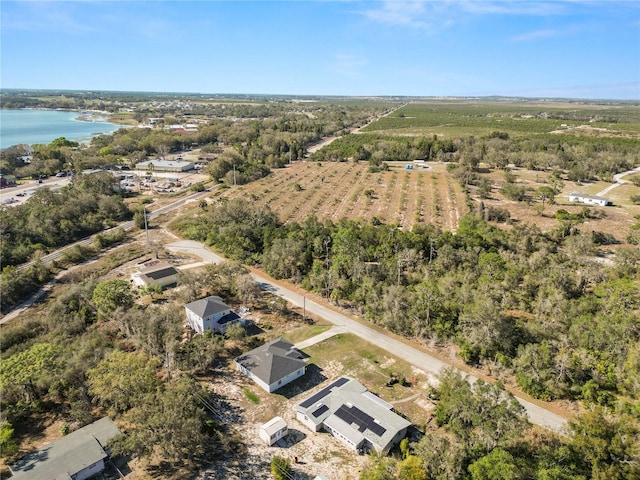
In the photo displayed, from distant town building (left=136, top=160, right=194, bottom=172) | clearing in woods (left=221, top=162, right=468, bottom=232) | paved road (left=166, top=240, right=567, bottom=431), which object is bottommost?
paved road (left=166, top=240, right=567, bottom=431)

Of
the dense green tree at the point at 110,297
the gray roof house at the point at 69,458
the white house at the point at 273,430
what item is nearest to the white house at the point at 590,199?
the white house at the point at 273,430

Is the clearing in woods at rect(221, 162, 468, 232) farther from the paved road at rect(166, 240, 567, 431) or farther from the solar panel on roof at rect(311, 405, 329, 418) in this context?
the solar panel on roof at rect(311, 405, 329, 418)

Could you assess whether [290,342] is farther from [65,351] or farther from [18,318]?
[18,318]

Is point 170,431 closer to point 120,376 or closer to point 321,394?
point 120,376

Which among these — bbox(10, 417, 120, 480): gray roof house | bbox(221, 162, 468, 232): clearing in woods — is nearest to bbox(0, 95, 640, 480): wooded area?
bbox(10, 417, 120, 480): gray roof house

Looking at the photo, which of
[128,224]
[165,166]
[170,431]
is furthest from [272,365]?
[165,166]

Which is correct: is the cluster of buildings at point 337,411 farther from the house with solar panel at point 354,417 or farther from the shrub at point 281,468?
the shrub at point 281,468
